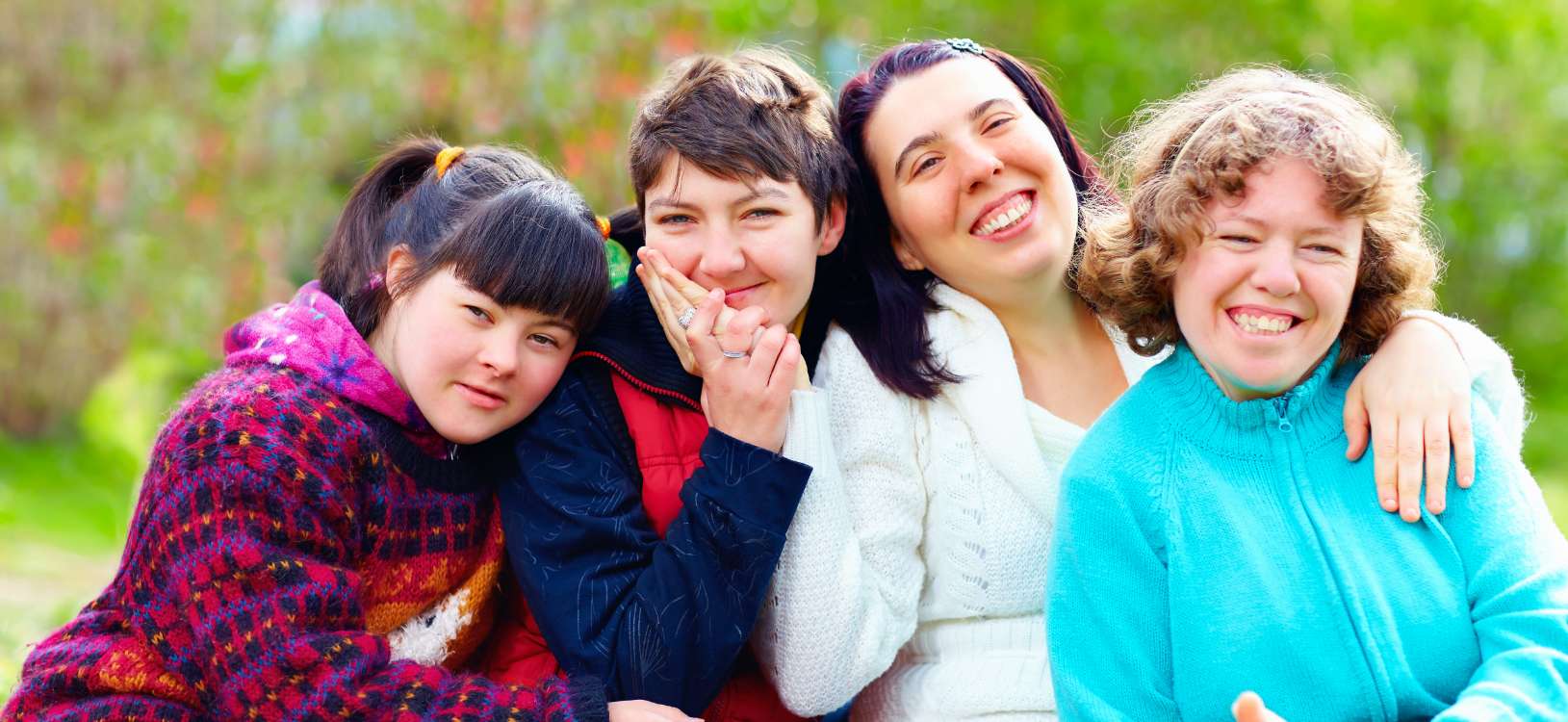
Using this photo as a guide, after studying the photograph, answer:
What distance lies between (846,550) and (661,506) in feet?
1.07

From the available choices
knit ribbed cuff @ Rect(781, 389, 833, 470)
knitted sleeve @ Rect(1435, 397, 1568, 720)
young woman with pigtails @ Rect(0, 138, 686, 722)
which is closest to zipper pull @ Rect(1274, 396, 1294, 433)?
knitted sleeve @ Rect(1435, 397, 1568, 720)

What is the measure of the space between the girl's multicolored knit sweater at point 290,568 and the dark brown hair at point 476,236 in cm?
15

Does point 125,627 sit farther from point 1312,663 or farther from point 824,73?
point 824,73

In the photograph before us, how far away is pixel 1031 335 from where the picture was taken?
271 centimetres

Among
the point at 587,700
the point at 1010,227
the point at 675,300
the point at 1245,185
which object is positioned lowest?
the point at 587,700

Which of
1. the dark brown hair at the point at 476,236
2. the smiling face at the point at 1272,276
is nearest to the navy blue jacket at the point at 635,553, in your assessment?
the dark brown hair at the point at 476,236

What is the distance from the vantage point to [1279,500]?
6.98ft

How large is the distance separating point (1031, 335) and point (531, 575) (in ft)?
3.42

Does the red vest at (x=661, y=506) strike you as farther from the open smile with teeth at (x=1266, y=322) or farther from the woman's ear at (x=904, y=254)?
the open smile with teeth at (x=1266, y=322)

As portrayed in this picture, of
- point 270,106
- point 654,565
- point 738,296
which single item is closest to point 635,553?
point 654,565

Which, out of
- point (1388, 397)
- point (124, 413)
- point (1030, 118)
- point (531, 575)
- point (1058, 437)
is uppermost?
point (1030, 118)

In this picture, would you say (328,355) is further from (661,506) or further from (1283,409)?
(1283,409)

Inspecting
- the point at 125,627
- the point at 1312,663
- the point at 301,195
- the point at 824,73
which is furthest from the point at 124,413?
the point at 1312,663

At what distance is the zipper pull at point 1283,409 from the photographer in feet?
7.07
